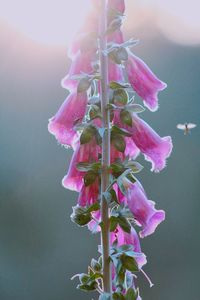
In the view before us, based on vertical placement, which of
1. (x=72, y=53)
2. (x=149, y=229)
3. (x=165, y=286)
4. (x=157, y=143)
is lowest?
(x=149, y=229)

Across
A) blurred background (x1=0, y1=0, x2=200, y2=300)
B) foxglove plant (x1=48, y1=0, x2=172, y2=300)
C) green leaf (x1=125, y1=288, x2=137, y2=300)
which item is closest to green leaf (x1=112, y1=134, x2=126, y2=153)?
foxglove plant (x1=48, y1=0, x2=172, y2=300)

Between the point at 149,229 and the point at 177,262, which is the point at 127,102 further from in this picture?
the point at 177,262

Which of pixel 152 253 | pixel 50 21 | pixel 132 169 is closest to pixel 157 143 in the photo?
pixel 132 169

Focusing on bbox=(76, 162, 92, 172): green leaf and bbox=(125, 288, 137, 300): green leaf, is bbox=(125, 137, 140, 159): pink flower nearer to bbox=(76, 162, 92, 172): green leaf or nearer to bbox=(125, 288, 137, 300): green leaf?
bbox=(76, 162, 92, 172): green leaf

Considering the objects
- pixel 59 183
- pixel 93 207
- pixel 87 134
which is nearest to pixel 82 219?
pixel 93 207

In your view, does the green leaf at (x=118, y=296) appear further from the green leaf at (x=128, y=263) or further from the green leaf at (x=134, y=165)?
the green leaf at (x=134, y=165)

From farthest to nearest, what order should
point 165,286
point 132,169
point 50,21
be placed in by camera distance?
point 165,286 → point 50,21 → point 132,169

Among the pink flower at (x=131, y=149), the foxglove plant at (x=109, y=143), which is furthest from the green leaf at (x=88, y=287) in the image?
the pink flower at (x=131, y=149)
